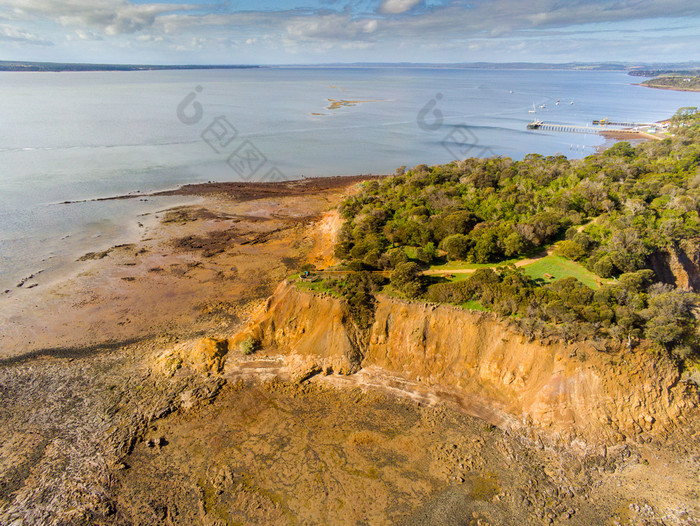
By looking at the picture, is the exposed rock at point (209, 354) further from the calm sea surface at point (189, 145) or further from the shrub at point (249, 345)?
the calm sea surface at point (189, 145)

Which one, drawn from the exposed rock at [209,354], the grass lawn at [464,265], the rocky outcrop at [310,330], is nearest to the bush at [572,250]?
the grass lawn at [464,265]

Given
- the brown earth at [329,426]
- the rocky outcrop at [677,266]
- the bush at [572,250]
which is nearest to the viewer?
the brown earth at [329,426]

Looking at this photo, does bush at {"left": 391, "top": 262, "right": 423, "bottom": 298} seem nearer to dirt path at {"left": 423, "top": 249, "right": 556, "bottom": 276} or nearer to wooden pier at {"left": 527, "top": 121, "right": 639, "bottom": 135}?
dirt path at {"left": 423, "top": 249, "right": 556, "bottom": 276}

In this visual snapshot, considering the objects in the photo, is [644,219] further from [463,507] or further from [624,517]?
[463,507]

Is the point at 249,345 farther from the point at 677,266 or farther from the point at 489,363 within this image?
the point at 677,266

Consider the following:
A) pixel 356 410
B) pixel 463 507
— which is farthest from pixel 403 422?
pixel 463 507
